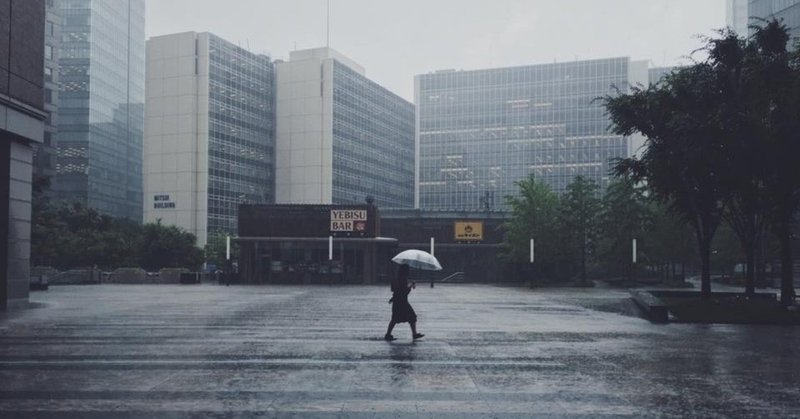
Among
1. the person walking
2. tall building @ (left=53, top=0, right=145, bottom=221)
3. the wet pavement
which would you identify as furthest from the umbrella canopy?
tall building @ (left=53, top=0, right=145, bottom=221)

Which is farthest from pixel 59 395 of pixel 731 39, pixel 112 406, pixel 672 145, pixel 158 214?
pixel 158 214

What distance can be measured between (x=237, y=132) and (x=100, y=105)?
109ft

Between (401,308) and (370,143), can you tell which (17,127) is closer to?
(401,308)

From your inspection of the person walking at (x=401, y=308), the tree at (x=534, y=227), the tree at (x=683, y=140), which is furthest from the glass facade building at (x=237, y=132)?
the person walking at (x=401, y=308)

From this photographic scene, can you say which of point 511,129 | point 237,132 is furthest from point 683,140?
point 511,129

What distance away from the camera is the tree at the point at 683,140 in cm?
A: 2373

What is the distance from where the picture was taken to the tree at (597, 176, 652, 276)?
5772 centimetres

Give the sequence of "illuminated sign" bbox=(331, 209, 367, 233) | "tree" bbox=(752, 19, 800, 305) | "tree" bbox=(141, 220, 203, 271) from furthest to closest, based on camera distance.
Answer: "tree" bbox=(141, 220, 203, 271)
"illuminated sign" bbox=(331, 209, 367, 233)
"tree" bbox=(752, 19, 800, 305)

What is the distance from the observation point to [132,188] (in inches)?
6378

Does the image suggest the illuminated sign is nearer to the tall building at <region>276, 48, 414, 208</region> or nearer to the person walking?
the person walking

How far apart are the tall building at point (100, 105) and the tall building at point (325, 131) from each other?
3653 centimetres

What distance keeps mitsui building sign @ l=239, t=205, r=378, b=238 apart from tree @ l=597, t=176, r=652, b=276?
19.5 meters

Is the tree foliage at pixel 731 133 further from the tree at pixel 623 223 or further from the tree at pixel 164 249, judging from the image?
the tree at pixel 164 249

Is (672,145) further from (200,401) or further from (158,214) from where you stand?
(158,214)
